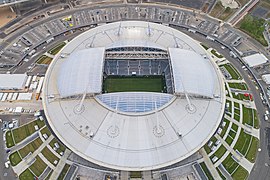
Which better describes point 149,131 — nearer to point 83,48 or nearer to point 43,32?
point 83,48

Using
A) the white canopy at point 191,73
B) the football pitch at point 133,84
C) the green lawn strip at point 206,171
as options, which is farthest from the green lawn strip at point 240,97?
the green lawn strip at point 206,171

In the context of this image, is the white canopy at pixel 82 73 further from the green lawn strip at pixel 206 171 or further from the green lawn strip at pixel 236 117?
the green lawn strip at pixel 236 117

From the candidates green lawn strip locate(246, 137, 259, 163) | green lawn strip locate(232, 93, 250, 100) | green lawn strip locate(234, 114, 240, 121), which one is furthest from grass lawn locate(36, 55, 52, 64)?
green lawn strip locate(246, 137, 259, 163)

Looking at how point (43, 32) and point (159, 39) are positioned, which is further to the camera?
point (43, 32)

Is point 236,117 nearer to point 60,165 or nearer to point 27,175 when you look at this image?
point 60,165

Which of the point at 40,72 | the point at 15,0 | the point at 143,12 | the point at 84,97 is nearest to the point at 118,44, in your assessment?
the point at 84,97

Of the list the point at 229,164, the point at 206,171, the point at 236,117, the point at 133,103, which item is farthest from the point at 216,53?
the point at 206,171

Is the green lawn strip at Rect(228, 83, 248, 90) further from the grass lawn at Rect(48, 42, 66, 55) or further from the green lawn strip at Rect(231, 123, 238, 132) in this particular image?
the grass lawn at Rect(48, 42, 66, 55)
